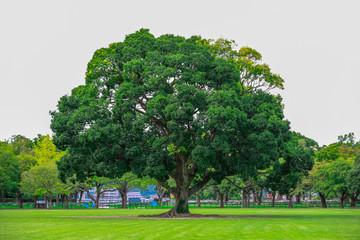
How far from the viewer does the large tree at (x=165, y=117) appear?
122 feet

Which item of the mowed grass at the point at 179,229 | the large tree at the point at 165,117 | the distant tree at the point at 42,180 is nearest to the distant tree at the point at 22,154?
the distant tree at the point at 42,180

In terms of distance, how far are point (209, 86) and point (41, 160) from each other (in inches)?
2290

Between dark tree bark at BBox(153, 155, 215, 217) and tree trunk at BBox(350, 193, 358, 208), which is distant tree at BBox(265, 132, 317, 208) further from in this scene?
tree trunk at BBox(350, 193, 358, 208)

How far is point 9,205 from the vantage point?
9419 cm

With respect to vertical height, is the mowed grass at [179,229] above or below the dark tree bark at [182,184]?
below

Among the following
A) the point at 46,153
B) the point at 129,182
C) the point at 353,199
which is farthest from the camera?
the point at 46,153

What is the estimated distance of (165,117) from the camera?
37.4 metres

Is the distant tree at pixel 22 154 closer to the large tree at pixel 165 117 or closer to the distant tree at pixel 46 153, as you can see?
the distant tree at pixel 46 153

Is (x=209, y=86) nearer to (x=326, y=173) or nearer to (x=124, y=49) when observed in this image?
(x=124, y=49)

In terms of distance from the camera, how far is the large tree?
1469 inches

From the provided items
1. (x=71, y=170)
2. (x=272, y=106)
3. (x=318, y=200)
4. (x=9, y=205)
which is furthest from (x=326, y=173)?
(x=9, y=205)

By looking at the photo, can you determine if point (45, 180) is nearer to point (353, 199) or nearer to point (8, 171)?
point (8, 171)

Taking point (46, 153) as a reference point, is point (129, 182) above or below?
below

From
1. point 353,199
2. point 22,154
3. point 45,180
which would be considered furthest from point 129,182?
point 353,199
